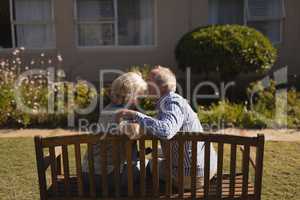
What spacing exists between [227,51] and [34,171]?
201 inches

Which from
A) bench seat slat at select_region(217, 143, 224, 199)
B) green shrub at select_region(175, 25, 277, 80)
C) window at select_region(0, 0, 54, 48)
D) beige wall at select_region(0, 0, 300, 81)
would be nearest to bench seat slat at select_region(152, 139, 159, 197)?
bench seat slat at select_region(217, 143, 224, 199)

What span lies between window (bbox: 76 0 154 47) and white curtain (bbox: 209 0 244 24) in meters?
1.62

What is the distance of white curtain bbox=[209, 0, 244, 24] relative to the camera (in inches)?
445

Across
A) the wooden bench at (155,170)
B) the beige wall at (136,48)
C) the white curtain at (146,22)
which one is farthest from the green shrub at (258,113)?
the wooden bench at (155,170)

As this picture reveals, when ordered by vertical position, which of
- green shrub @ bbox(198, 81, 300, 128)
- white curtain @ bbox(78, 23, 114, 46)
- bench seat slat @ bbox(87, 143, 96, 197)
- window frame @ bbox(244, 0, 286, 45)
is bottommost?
green shrub @ bbox(198, 81, 300, 128)

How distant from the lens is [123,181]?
355cm

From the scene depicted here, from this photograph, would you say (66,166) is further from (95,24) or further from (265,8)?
(265,8)

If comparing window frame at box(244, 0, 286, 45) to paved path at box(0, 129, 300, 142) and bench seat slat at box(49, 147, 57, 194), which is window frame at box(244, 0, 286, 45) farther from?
bench seat slat at box(49, 147, 57, 194)

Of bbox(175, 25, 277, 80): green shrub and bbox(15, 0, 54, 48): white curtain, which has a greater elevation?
bbox(15, 0, 54, 48): white curtain

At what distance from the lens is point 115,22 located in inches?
432

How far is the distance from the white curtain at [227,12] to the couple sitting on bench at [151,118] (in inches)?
318

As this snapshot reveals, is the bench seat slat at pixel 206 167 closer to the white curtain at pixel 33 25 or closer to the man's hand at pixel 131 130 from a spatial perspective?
the man's hand at pixel 131 130

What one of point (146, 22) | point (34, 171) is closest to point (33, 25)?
point (146, 22)

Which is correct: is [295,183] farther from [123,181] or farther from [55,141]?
[55,141]
